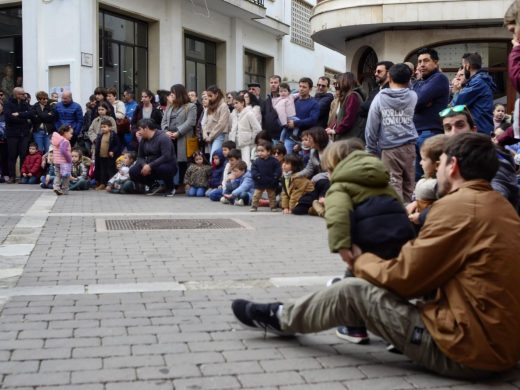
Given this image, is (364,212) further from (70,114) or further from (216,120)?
(70,114)

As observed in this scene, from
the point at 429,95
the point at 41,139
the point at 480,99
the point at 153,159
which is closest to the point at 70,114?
the point at 41,139

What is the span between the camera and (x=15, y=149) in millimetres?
16859

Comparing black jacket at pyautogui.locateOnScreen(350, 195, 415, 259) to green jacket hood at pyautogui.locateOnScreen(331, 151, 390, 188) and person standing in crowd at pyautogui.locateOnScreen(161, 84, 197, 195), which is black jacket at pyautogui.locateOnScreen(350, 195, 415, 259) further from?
person standing in crowd at pyautogui.locateOnScreen(161, 84, 197, 195)

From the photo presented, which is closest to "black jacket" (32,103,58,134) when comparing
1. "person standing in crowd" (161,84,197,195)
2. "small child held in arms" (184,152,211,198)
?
"person standing in crowd" (161,84,197,195)

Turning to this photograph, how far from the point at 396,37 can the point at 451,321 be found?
16579 mm

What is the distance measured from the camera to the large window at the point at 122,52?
20.1 metres

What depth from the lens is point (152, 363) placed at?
3.88 metres

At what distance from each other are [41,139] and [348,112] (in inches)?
338

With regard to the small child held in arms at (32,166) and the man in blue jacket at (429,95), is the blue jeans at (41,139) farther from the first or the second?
the man in blue jacket at (429,95)

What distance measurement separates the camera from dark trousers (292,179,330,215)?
36.3 ft

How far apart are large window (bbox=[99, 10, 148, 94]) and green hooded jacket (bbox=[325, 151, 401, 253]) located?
16.6 metres

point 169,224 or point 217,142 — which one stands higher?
point 217,142

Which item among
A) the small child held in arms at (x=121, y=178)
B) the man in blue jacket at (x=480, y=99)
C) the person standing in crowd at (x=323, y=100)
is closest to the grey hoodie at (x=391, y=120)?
the man in blue jacket at (x=480, y=99)

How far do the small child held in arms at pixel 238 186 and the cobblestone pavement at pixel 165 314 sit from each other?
310 cm
